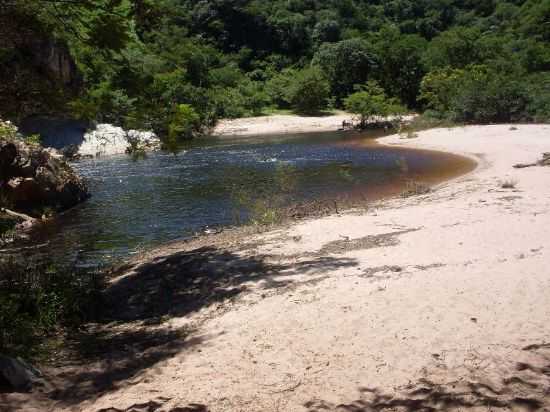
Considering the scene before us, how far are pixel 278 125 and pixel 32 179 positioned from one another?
3909cm

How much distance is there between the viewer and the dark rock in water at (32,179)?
719 inches

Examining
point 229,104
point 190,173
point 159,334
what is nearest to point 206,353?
point 159,334

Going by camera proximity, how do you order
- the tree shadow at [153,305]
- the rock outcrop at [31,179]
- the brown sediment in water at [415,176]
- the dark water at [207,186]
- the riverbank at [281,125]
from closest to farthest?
1. the tree shadow at [153,305]
2. the dark water at [207,186]
3. the rock outcrop at [31,179]
4. the brown sediment in water at [415,176]
5. the riverbank at [281,125]

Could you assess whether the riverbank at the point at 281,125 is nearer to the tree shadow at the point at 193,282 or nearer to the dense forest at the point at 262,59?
the dense forest at the point at 262,59

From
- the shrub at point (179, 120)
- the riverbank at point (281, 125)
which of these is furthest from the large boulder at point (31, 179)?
the riverbank at point (281, 125)

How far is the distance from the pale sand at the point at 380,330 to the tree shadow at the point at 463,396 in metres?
0.01

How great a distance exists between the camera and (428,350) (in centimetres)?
574

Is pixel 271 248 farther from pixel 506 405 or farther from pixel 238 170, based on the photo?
pixel 238 170

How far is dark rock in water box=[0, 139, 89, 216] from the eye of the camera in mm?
18250

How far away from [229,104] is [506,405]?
58.8 metres

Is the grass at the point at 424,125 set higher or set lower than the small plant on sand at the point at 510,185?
higher

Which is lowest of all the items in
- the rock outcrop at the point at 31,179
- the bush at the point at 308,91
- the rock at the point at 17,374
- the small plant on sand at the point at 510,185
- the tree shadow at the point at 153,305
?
the tree shadow at the point at 153,305

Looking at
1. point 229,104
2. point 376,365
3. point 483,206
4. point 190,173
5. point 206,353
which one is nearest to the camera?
point 376,365

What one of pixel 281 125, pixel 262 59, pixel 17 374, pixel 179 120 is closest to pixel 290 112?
pixel 281 125
